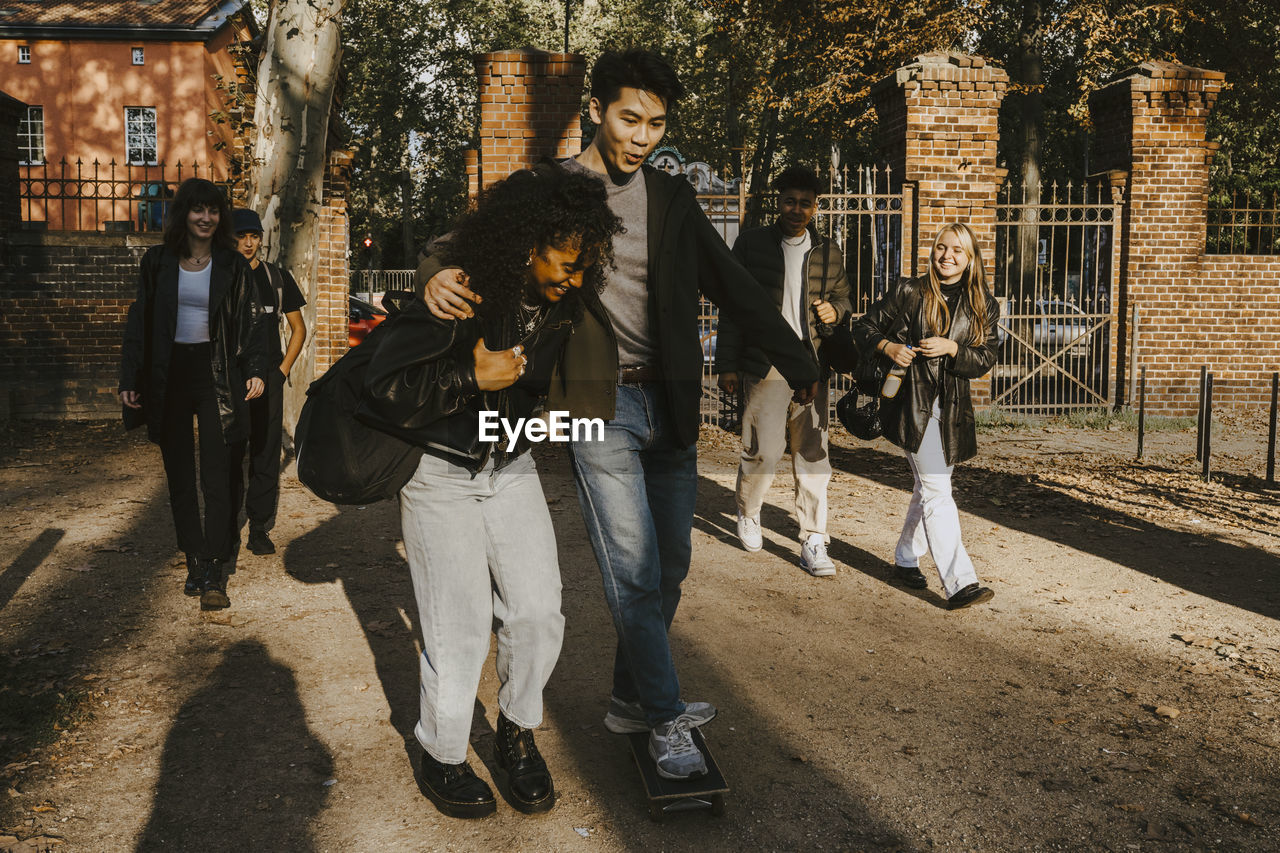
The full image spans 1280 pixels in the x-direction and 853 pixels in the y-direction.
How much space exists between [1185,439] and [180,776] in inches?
418

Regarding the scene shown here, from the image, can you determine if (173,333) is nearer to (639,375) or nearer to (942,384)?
(639,375)

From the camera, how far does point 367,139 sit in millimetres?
44281

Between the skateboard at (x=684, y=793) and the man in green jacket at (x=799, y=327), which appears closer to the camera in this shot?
the skateboard at (x=684, y=793)

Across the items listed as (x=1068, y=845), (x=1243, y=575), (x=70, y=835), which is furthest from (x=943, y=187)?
(x=70, y=835)

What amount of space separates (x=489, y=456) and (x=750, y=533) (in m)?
3.77

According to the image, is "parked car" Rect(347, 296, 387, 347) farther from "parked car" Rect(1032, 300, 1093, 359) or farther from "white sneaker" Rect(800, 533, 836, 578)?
"white sneaker" Rect(800, 533, 836, 578)

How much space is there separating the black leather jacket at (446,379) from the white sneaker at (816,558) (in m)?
3.38

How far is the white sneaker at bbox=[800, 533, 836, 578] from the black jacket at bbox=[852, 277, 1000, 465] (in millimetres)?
974

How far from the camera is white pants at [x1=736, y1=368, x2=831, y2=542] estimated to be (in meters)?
6.27

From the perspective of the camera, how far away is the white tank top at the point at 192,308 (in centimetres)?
530

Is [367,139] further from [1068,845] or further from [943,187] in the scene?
[1068,845]

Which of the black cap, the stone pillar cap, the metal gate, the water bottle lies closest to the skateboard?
the water bottle

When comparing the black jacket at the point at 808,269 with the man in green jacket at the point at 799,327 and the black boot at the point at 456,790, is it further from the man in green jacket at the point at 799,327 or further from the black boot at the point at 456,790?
the black boot at the point at 456,790

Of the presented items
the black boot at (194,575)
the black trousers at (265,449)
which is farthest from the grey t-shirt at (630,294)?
the black trousers at (265,449)
